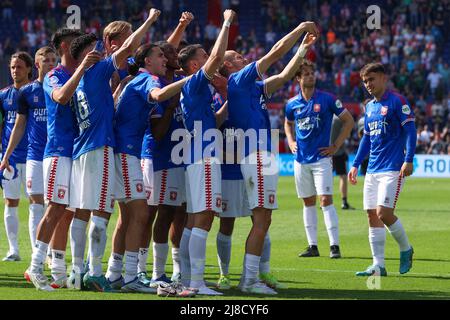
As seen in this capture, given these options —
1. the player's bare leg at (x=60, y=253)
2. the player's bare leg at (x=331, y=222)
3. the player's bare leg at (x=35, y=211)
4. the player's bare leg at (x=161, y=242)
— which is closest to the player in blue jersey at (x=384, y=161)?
the player's bare leg at (x=331, y=222)

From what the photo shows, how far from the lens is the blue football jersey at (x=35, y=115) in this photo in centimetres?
1205

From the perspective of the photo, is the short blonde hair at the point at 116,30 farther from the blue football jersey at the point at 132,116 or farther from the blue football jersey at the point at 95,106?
the blue football jersey at the point at 95,106

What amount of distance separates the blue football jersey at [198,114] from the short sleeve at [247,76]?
337mm

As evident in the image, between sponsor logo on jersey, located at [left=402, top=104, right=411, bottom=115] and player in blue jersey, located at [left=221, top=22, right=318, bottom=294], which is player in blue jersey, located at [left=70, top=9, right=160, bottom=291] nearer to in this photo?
player in blue jersey, located at [left=221, top=22, right=318, bottom=294]

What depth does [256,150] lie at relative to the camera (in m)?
10.2

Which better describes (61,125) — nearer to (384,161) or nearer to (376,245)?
(384,161)

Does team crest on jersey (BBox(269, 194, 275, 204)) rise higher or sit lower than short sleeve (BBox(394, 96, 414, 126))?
lower

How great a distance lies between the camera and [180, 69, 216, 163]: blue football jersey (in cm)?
981

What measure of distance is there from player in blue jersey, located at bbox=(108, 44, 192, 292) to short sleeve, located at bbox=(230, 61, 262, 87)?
78cm
